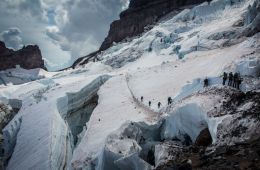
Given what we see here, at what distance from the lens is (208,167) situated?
14062mm

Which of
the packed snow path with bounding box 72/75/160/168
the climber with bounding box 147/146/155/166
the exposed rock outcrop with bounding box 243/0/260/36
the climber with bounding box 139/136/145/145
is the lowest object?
the climber with bounding box 147/146/155/166

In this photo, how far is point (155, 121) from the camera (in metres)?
24.0

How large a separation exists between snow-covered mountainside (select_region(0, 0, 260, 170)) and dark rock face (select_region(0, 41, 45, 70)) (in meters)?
59.6

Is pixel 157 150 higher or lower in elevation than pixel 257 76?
lower

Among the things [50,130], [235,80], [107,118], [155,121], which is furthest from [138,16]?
[155,121]

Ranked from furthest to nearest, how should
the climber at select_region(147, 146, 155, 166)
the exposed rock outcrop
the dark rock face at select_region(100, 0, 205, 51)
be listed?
1. the dark rock face at select_region(100, 0, 205, 51)
2. the exposed rock outcrop
3. the climber at select_region(147, 146, 155, 166)

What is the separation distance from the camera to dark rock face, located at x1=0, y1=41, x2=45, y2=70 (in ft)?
345

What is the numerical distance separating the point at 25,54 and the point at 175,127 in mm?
103488

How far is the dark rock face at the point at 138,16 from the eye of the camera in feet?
377

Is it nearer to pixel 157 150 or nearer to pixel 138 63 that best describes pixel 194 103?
pixel 157 150

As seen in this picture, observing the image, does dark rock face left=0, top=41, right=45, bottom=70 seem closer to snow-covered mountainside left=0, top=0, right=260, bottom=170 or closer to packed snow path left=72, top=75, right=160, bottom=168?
snow-covered mountainside left=0, top=0, right=260, bottom=170

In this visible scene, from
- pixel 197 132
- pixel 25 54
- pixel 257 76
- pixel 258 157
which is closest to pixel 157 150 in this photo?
pixel 197 132

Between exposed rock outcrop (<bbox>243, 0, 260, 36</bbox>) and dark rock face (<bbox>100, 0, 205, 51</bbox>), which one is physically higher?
dark rock face (<bbox>100, 0, 205, 51</bbox>)

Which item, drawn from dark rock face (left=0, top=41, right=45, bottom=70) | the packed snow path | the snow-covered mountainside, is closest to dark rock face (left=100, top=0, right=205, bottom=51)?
dark rock face (left=0, top=41, right=45, bottom=70)
